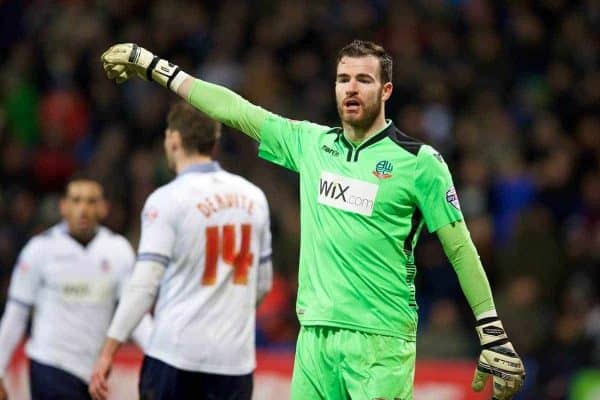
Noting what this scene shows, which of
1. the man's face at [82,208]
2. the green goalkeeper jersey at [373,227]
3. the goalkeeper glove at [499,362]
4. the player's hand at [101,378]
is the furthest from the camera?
the man's face at [82,208]

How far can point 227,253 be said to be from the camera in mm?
7289

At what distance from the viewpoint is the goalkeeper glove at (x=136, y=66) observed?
627cm

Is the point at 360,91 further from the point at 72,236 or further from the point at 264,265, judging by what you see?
the point at 72,236

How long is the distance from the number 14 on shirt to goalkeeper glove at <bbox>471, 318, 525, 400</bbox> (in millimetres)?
1805

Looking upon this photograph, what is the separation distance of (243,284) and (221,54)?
8231 millimetres

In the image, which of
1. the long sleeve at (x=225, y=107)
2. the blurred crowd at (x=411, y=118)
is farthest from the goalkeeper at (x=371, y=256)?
the blurred crowd at (x=411, y=118)

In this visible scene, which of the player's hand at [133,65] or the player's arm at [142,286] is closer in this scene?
the player's hand at [133,65]

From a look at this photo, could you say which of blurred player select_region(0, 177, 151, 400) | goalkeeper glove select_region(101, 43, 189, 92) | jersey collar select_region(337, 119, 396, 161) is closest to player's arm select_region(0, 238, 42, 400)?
blurred player select_region(0, 177, 151, 400)

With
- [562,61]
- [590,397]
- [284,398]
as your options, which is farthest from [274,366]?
[562,61]

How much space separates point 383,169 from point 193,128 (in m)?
1.71

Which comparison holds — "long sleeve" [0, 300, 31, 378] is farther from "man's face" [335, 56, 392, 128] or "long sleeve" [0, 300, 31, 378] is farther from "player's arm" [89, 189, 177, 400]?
"man's face" [335, 56, 392, 128]

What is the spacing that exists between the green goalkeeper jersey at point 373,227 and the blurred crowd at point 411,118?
5.43 metres

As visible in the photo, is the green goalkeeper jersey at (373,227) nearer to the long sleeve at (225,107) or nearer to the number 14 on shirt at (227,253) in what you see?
the long sleeve at (225,107)

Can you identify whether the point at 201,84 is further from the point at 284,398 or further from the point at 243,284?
the point at 284,398
